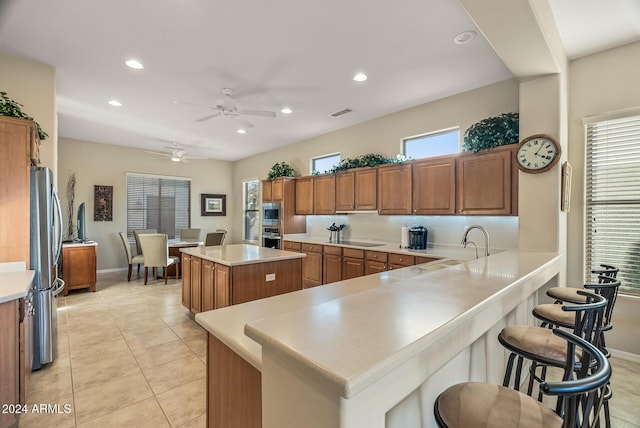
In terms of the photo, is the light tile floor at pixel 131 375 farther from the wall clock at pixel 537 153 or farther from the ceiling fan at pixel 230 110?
the ceiling fan at pixel 230 110

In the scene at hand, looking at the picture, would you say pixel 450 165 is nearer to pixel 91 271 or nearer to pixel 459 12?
pixel 459 12

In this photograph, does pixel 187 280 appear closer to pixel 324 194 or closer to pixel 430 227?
pixel 324 194

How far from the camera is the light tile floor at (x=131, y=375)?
6.70 feet

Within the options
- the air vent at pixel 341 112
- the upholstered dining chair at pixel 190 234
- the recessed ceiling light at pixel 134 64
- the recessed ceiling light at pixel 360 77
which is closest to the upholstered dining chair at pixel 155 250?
the upholstered dining chair at pixel 190 234

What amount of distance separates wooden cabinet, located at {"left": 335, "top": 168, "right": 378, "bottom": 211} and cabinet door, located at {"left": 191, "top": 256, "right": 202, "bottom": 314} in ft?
8.33

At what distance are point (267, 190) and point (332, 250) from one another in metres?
2.52

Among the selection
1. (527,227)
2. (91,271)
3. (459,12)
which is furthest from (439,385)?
(91,271)

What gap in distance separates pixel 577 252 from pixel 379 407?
3.44 metres

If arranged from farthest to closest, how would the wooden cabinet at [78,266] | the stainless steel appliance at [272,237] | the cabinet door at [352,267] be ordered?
the stainless steel appliance at [272,237] → the wooden cabinet at [78,266] → the cabinet door at [352,267]

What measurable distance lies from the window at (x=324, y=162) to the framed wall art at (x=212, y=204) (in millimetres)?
3636

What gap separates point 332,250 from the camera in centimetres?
488

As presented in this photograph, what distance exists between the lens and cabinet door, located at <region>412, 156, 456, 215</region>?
3746 mm

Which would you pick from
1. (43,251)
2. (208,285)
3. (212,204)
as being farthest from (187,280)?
(212,204)

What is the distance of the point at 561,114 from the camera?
9.41 ft
